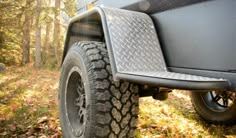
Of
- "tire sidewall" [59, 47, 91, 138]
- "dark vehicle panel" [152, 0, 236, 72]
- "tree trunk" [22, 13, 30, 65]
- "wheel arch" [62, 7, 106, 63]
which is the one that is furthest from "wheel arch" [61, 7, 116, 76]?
"tree trunk" [22, 13, 30, 65]

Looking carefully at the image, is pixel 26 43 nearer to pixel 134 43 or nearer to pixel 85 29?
pixel 85 29

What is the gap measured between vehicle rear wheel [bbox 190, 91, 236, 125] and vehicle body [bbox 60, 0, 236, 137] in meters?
1.26

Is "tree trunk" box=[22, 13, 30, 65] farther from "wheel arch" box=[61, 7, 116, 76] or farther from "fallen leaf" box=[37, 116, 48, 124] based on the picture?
"wheel arch" box=[61, 7, 116, 76]

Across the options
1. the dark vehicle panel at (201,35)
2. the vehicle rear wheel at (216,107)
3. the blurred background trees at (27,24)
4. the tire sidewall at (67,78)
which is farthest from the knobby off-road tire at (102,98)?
the blurred background trees at (27,24)

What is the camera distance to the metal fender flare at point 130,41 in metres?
1.96

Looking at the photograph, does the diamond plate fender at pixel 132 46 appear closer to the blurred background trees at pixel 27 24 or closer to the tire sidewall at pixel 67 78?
the tire sidewall at pixel 67 78

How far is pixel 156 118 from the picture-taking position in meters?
3.92

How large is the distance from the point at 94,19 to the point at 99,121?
3.54 ft

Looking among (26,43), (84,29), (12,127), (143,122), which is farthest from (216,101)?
(26,43)

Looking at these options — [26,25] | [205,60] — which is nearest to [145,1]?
[205,60]

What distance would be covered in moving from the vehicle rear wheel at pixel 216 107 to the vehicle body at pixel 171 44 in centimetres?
126

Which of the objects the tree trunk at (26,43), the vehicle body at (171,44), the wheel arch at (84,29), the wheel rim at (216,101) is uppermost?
the tree trunk at (26,43)

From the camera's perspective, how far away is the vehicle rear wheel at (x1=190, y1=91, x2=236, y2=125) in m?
3.44

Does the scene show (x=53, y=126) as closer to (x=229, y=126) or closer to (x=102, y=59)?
(x=102, y=59)
